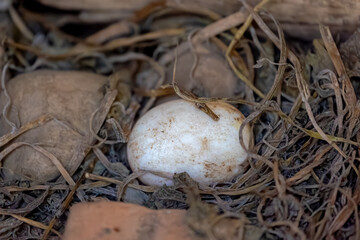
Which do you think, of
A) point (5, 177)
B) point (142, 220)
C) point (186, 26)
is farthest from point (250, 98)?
point (5, 177)

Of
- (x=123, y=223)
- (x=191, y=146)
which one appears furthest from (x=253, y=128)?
(x=123, y=223)

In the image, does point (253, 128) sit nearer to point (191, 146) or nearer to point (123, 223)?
point (191, 146)

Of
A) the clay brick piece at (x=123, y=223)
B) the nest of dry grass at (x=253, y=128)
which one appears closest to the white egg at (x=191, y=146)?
the nest of dry grass at (x=253, y=128)

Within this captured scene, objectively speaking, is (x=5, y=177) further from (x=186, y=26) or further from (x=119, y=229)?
(x=186, y=26)

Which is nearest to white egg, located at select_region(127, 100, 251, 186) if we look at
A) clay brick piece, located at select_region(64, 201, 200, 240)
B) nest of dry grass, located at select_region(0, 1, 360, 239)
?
nest of dry grass, located at select_region(0, 1, 360, 239)

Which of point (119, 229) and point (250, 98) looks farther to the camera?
point (250, 98)
